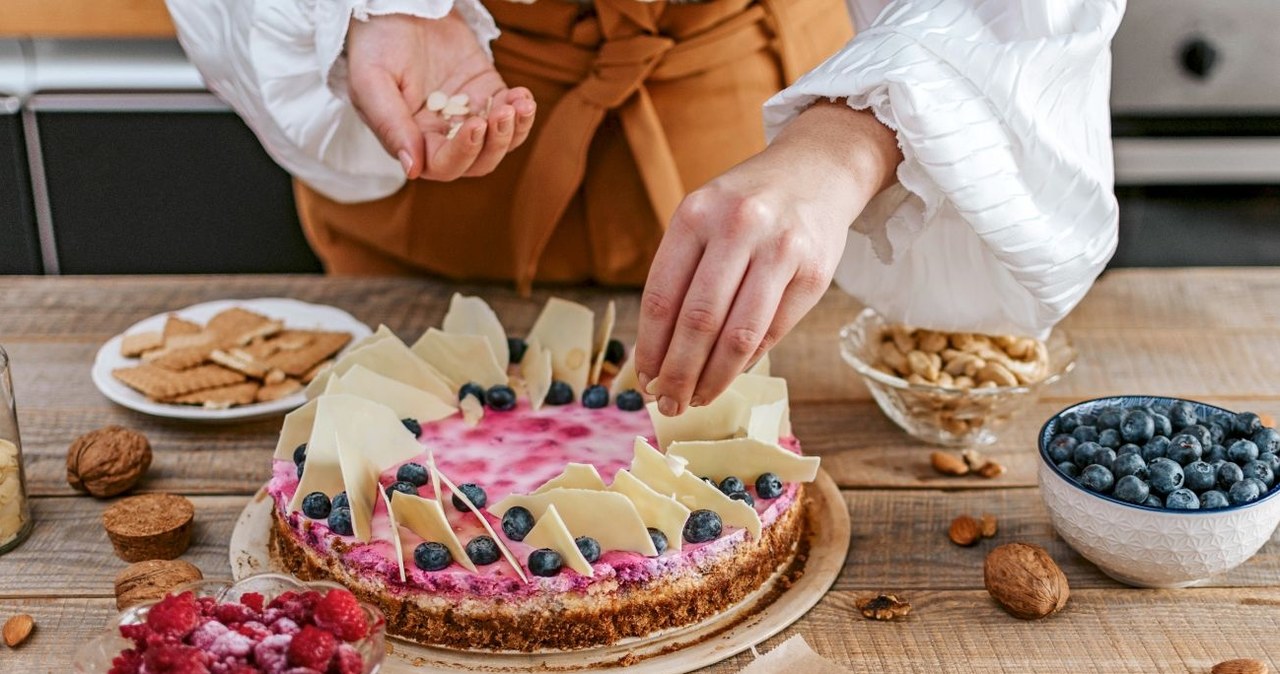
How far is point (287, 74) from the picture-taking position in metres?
1.52

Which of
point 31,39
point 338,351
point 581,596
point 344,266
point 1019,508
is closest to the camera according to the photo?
point 581,596

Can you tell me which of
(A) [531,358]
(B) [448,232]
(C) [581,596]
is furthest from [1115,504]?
(B) [448,232]

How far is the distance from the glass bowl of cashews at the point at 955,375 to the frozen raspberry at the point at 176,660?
0.78m

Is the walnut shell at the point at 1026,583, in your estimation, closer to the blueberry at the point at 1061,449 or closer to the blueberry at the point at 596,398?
the blueberry at the point at 1061,449

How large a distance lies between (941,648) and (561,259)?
89 cm

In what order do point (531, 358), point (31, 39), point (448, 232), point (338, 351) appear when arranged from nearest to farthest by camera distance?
point (531, 358) < point (338, 351) < point (448, 232) < point (31, 39)

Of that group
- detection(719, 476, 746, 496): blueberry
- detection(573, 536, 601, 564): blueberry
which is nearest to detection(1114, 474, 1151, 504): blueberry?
detection(719, 476, 746, 496): blueberry

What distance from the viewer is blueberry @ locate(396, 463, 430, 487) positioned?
121 cm

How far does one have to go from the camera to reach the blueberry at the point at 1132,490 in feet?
3.74

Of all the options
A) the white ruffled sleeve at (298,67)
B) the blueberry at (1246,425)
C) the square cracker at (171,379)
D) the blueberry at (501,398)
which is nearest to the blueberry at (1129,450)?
the blueberry at (1246,425)

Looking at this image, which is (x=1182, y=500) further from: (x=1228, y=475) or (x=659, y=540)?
(x=659, y=540)

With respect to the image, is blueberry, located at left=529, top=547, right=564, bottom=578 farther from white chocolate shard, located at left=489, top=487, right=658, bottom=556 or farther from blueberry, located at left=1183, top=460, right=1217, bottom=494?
blueberry, located at left=1183, top=460, right=1217, bottom=494

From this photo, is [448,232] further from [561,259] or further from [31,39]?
[31,39]

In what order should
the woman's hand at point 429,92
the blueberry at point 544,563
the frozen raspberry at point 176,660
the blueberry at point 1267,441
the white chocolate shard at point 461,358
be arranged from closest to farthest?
1. the frozen raspberry at point 176,660
2. the blueberry at point 544,563
3. the blueberry at point 1267,441
4. the woman's hand at point 429,92
5. the white chocolate shard at point 461,358
